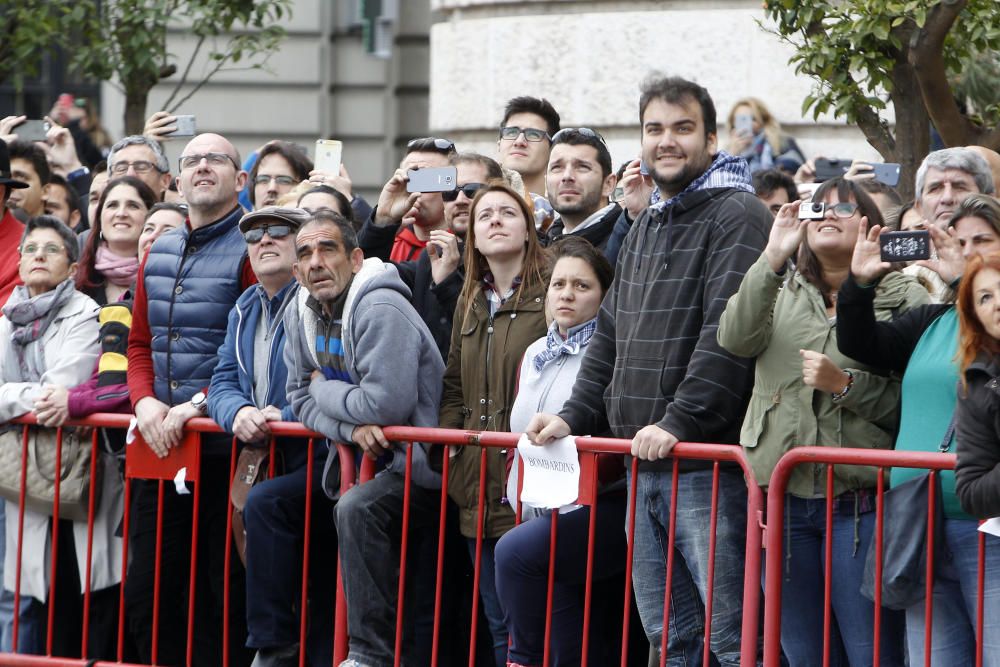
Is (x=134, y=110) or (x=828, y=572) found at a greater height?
(x=134, y=110)

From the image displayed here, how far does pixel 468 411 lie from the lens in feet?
21.2

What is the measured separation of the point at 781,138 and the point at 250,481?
4.57m

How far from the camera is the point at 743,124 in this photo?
32.2 feet

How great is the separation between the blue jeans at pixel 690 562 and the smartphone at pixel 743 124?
14.6ft

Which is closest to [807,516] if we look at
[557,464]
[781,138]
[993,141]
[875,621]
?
[875,621]

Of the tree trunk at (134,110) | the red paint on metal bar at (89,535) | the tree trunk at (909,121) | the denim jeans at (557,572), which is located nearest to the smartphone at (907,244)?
the denim jeans at (557,572)

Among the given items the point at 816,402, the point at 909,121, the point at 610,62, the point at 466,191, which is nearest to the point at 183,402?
the point at 466,191

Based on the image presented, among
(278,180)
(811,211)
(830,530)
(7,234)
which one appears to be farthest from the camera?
(7,234)

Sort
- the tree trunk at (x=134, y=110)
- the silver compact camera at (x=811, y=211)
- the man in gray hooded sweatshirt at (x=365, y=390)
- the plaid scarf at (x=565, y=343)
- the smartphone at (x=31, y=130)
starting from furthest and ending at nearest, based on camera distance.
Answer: the tree trunk at (x=134, y=110), the smartphone at (x=31, y=130), the man in gray hooded sweatshirt at (x=365, y=390), the plaid scarf at (x=565, y=343), the silver compact camera at (x=811, y=211)

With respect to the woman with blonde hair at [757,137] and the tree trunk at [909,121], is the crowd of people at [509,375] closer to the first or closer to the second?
the tree trunk at [909,121]

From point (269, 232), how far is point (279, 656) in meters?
1.69

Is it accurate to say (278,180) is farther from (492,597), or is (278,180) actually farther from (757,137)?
(757,137)

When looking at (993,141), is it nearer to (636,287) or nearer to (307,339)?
(636,287)

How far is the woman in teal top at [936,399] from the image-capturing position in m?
5.12
